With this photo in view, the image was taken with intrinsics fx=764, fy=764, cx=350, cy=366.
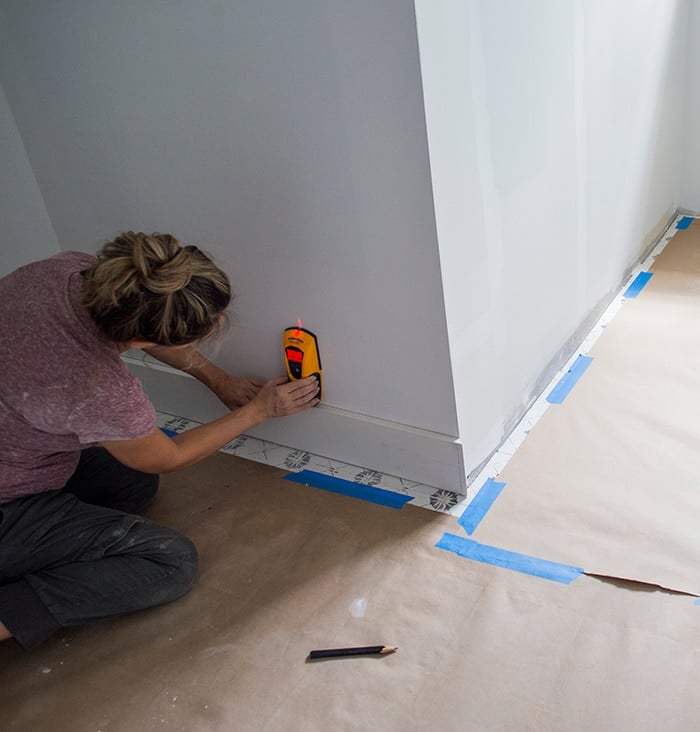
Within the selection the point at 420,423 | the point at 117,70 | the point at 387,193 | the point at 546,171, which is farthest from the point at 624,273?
the point at 117,70

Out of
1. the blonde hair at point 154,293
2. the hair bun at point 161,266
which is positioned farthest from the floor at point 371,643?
the hair bun at point 161,266

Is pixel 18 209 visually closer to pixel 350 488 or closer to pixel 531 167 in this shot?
pixel 350 488

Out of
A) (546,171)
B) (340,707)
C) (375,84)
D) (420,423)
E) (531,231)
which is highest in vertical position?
(375,84)

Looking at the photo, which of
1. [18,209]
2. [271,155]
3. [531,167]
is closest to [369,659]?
[271,155]

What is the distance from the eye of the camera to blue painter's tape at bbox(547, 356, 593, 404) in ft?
7.22

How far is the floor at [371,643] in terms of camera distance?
1376 mm

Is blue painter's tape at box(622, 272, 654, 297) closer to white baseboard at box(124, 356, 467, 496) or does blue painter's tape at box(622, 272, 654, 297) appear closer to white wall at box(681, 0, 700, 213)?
white wall at box(681, 0, 700, 213)

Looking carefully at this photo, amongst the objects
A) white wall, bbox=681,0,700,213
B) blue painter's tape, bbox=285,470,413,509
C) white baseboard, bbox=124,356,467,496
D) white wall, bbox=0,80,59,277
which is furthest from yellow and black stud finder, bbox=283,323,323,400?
white wall, bbox=681,0,700,213

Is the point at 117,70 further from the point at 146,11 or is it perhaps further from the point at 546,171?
the point at 546,171

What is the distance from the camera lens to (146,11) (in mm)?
1734

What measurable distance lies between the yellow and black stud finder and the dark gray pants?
0.51m

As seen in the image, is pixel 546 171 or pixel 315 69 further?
pixel 546 171

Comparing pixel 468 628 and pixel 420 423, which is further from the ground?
pixel 420 423

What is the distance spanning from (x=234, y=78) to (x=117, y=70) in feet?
1.24
